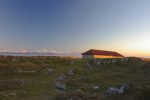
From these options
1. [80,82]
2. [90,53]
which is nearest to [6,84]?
[80,82]

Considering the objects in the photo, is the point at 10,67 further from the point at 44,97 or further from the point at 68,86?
the point at 44,97

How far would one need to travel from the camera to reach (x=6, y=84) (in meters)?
33.2

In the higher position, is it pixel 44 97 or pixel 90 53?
pixel 90 53

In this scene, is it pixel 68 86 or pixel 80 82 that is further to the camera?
pixel 80 82

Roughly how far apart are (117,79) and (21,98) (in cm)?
1858

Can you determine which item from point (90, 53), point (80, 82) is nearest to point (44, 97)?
point (80, 82)

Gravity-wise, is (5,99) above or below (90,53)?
below

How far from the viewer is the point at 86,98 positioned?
23.6 meters

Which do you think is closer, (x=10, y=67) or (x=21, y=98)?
(x=21, y=98)

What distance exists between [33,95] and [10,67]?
2613 centimetres

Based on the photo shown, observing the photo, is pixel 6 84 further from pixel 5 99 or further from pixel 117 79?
pixel 117 79

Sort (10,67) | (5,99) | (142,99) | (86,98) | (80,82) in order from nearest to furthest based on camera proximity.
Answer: (142,99) < (86,98) < (5,99) < (80,82) < (10,67)

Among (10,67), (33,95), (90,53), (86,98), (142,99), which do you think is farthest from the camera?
(90,53)

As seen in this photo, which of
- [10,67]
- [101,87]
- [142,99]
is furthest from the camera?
[10,67]
